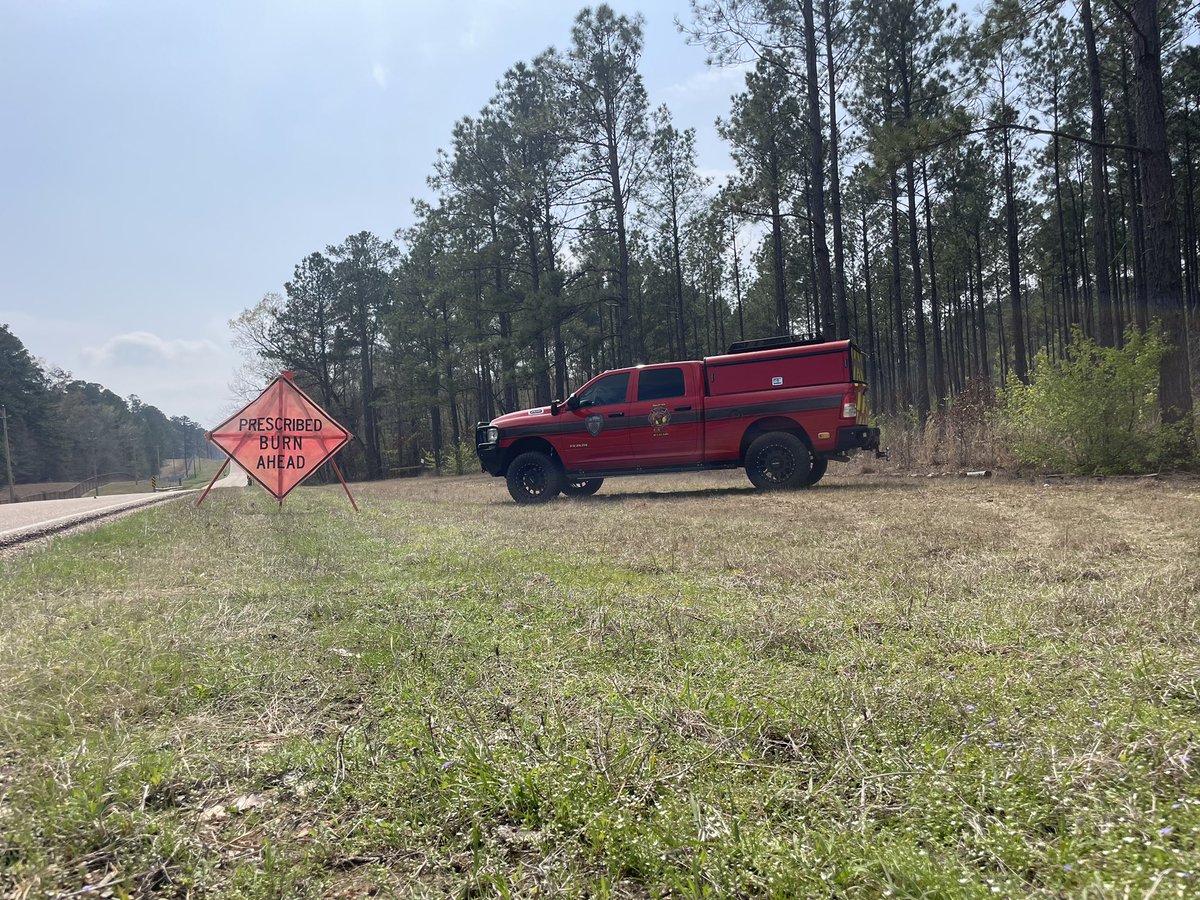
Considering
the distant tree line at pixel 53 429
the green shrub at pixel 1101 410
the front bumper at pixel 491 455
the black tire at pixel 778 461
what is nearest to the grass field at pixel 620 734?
the black tire at pixel 778 461

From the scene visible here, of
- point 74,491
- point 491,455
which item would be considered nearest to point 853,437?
point 491,455

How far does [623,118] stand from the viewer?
75.5ft

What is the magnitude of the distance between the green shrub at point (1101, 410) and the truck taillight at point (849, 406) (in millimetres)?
3407

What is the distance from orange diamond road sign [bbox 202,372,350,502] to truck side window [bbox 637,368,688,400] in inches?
196

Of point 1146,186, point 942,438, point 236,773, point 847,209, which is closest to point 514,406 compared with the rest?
point 847,209

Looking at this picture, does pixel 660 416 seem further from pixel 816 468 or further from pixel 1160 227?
pixel 1160 227

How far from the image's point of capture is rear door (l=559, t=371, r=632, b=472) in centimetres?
1177

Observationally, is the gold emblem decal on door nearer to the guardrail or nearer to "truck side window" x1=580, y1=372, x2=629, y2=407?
"truck side window" x1=580, y1=372, x2=629, y2=407

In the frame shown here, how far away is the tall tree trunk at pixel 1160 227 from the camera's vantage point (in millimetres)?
10727

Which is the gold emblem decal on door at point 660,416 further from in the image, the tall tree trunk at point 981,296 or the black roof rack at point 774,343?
the tall tree trunk at point 981,296

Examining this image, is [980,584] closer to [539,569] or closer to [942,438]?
[539,569]

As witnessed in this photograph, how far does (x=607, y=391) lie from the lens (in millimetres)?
11914

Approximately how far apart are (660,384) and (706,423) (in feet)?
3.49

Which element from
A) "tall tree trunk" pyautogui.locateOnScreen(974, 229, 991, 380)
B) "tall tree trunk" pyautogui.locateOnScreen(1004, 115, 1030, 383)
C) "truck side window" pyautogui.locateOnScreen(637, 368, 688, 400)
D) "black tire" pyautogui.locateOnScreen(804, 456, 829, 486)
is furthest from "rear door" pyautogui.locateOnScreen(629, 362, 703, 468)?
"tall tree trunk" pyautogui.locateOnScreen(974, 229, 991, 380)
